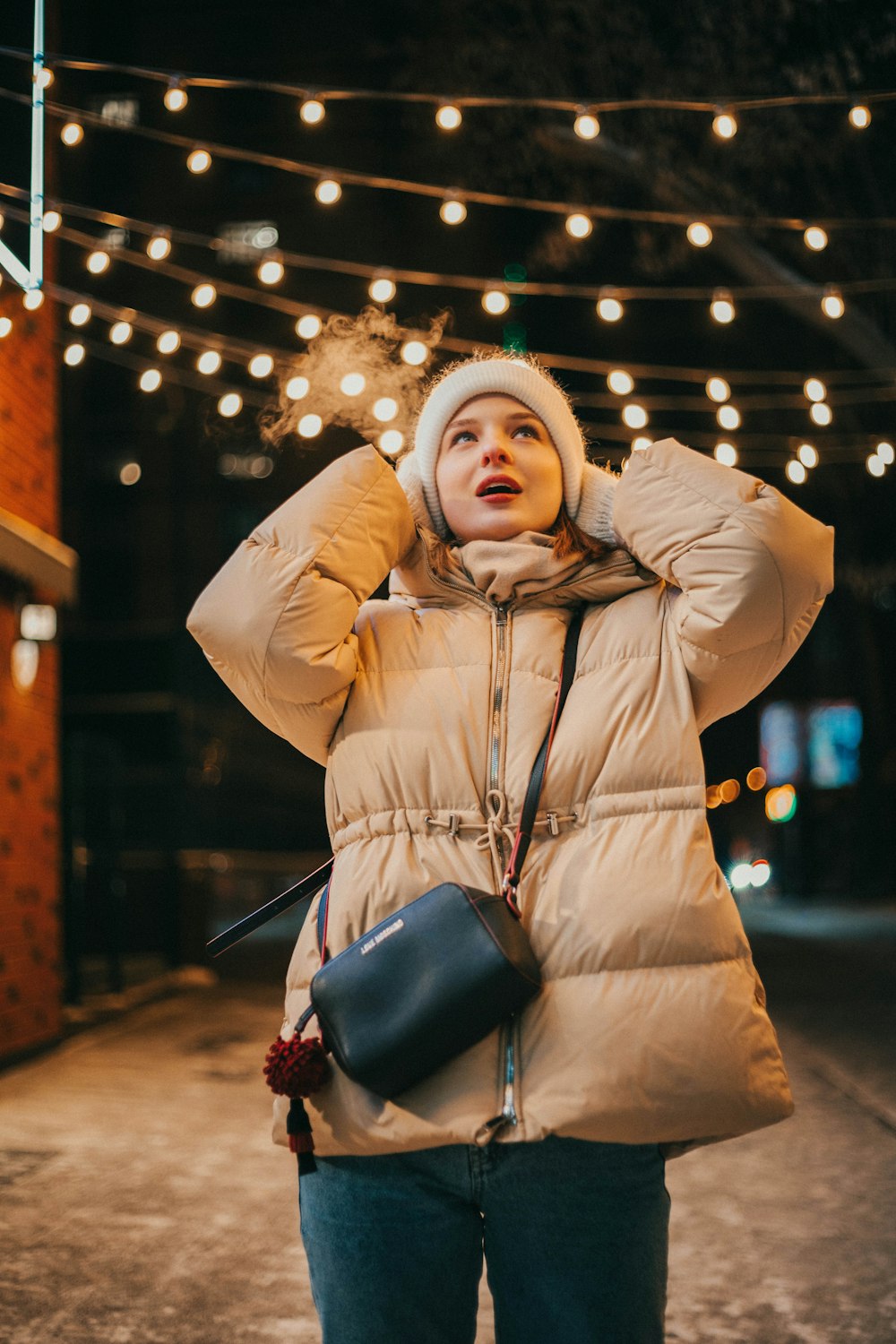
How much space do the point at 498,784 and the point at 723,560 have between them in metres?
0.45

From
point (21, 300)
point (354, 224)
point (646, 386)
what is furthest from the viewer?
point (354, 224)

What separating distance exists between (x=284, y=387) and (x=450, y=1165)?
1873mm

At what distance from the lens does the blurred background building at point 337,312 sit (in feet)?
24.0

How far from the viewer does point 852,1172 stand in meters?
4.81

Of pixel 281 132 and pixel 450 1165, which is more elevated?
pixel 281 132

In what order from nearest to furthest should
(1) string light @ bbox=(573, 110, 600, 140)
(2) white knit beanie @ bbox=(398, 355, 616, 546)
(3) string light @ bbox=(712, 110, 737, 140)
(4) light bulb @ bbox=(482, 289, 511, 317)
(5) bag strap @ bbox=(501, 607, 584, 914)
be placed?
1. (5) bag strap @ bbox=(501, 607, 584, 914)
2. (2) white knit beanie @ bbox=(398, 355, 616, 546)
3. (1) string light @ bbox=(573, 110, 600, 140)
4. (3) string light @ bbox=(712, 110, 737, 140)
5. (4) light bulb @ bbox=(482, 289, 511, 317)

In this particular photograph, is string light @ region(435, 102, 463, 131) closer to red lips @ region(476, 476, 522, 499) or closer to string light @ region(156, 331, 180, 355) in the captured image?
string light @ region(156, 331, 180, 355)

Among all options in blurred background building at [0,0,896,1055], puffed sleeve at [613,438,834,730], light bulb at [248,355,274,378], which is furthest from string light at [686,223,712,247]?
puffed sleeve at [613,438,834,730]

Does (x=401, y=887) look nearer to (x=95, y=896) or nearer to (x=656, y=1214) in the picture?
(x=656, y=1214)

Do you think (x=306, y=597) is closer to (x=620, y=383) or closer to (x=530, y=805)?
(x=530, y=805)

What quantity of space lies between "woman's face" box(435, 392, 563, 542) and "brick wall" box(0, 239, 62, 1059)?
581cm

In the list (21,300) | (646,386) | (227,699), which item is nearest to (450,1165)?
(21,300)

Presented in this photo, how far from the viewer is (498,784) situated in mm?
1707

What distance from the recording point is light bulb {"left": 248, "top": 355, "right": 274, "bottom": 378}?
5.62m
